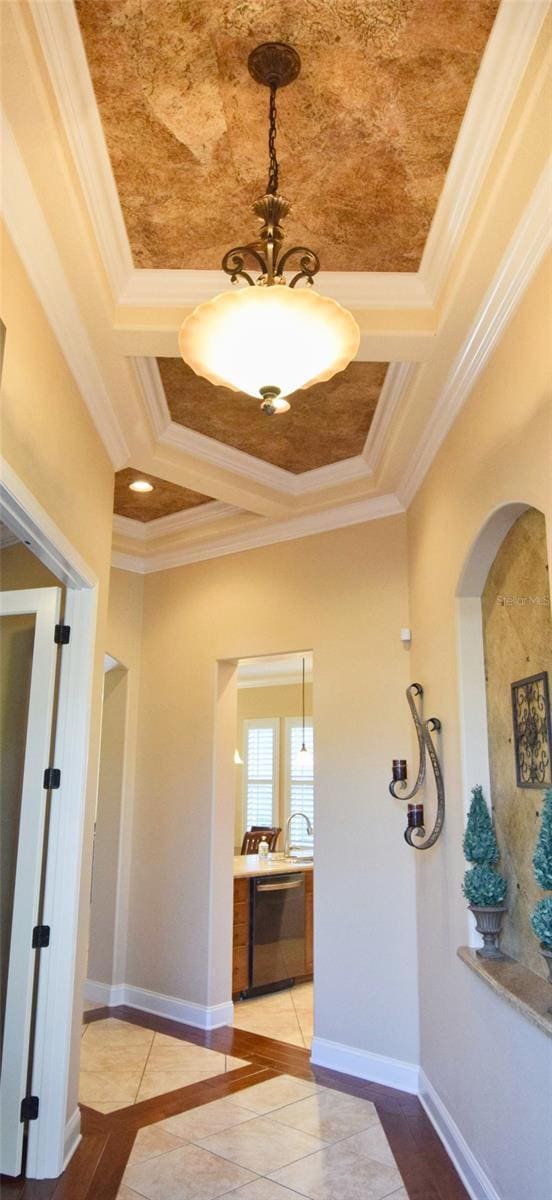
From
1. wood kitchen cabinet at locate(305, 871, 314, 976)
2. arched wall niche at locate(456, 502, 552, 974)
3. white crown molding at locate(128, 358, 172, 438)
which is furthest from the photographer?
wood kitchen cabinet at locate(305, 871, 314, 976)

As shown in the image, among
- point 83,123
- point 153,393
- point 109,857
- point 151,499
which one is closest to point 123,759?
point 109,857

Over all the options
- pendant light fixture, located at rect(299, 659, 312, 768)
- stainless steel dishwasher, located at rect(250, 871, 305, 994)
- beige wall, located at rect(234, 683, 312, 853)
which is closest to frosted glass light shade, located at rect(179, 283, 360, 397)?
stainless steel dishwasher, located at rect(250, 871, 305, 994)

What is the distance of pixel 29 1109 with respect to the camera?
285 centimetres

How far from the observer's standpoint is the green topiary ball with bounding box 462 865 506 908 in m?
2.76

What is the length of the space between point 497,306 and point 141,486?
286 centimetres

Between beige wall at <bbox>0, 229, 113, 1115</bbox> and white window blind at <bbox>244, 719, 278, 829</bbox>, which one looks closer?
beige wall at <bbox>0, 229, 113, 1115</bbox>

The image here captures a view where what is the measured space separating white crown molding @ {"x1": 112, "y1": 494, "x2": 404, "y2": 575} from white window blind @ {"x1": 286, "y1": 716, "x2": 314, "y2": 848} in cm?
488

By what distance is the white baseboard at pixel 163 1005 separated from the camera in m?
4.85

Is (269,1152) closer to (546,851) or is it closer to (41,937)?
(41,937)

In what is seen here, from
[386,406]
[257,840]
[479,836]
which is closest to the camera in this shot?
[479,836]

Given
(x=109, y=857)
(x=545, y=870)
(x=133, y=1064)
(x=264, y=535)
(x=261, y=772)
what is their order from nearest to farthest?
(x=545, y=870) → (x=133, y=1064) → (x=264, y=535) → (x=109, y=857) → (x=261, y=772)

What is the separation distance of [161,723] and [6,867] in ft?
8.04

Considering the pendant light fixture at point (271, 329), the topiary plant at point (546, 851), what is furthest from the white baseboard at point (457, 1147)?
the pendant light fixture at point (271, 329)

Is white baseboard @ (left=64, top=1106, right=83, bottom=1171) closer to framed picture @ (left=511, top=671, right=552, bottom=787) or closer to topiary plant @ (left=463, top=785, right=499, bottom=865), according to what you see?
topiary plant @ (left=463, top=785, right=499, bottom=865)
